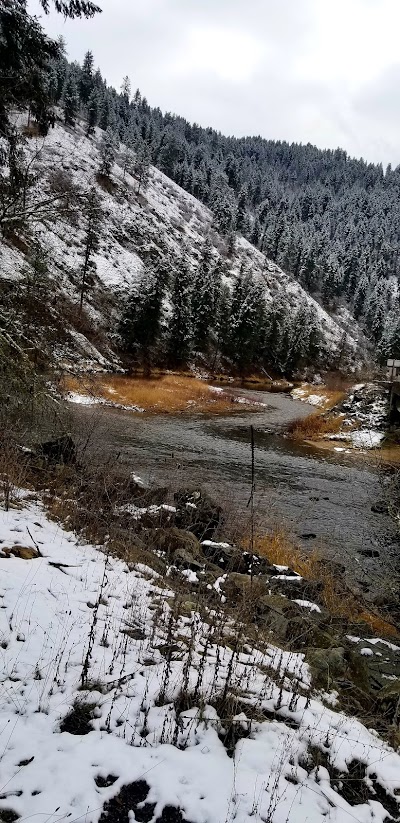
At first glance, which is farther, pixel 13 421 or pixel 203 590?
pixel 13 421

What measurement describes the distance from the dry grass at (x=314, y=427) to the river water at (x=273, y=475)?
49.0 inches

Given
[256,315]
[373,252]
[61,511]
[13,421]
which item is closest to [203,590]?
[61,511]

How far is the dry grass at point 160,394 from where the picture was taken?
117ft

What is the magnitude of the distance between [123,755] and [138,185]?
353 ft

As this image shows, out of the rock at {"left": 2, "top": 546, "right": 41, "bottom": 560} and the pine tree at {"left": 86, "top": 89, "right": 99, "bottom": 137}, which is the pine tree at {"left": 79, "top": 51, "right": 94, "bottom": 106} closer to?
the pine tree at {"left": 86, "top": 89, "right": 99, "bottom": 137}

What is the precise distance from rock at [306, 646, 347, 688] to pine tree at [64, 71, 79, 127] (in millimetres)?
104718

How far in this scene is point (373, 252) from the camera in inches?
6909

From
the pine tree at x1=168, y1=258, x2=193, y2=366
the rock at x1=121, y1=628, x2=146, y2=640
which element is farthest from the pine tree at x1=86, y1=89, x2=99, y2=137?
the rock at x1=121, y1=628, x2=146, y2=640

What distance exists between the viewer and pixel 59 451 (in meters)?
13.1

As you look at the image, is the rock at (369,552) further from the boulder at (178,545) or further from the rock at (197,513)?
the boulder at (178,545)

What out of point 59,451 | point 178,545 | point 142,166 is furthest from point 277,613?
point 142,166

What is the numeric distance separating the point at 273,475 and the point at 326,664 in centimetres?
1550

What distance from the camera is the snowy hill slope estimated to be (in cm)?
5447

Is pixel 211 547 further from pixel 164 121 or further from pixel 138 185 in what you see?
pixel 164 121
